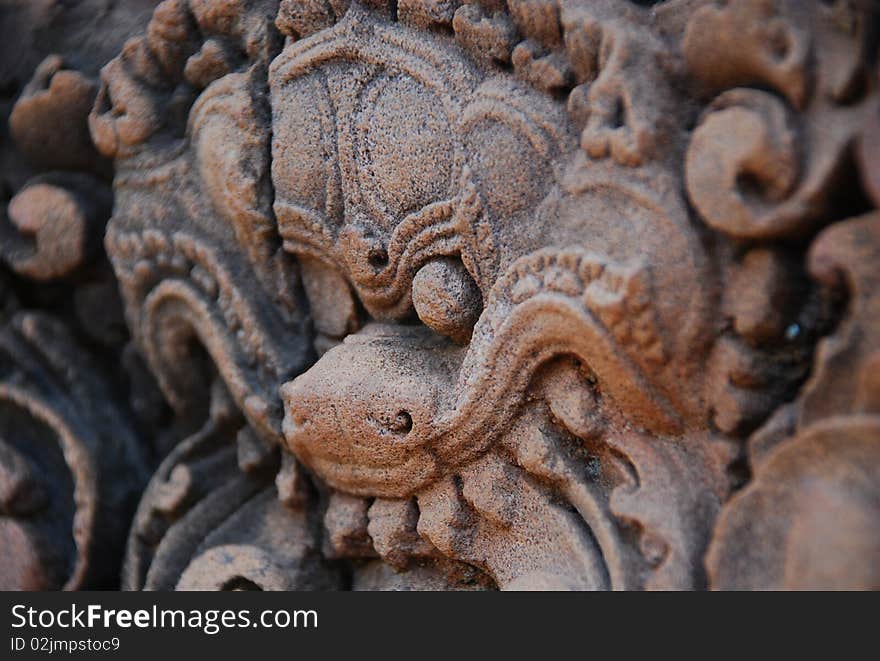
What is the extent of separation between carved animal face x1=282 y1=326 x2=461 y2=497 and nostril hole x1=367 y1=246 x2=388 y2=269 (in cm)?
8

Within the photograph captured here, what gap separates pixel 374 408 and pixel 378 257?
20 cm

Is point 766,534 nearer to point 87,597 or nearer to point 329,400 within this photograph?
point 329,400

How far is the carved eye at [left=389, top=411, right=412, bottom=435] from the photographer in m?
1.22

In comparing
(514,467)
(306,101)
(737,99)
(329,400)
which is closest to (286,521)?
(329,400)

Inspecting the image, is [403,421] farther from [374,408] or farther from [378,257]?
[378,257]

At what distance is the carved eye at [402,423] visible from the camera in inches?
47.9

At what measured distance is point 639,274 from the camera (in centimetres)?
100

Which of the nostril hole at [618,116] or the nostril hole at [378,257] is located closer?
the nostril hole at [618,116]

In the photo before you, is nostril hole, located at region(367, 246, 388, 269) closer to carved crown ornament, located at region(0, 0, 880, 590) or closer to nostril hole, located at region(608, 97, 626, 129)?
carved crown ornament, located at region(0, 0, 880, 590)

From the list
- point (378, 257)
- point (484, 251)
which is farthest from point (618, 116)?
point (378, 257)

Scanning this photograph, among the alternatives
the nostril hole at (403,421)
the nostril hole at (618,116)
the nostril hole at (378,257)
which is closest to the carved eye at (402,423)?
the nostril hole at (403,421)

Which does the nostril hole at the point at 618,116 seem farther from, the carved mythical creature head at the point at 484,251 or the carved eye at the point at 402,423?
the carved eye at the point at 402,423

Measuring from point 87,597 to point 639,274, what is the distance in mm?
741

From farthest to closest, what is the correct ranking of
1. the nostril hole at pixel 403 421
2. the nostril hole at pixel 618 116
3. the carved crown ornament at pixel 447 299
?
the nostril hole at pixel 403 421
the nostril hole at pixel 618 116
the carved crown ornament at pixel 447 299
